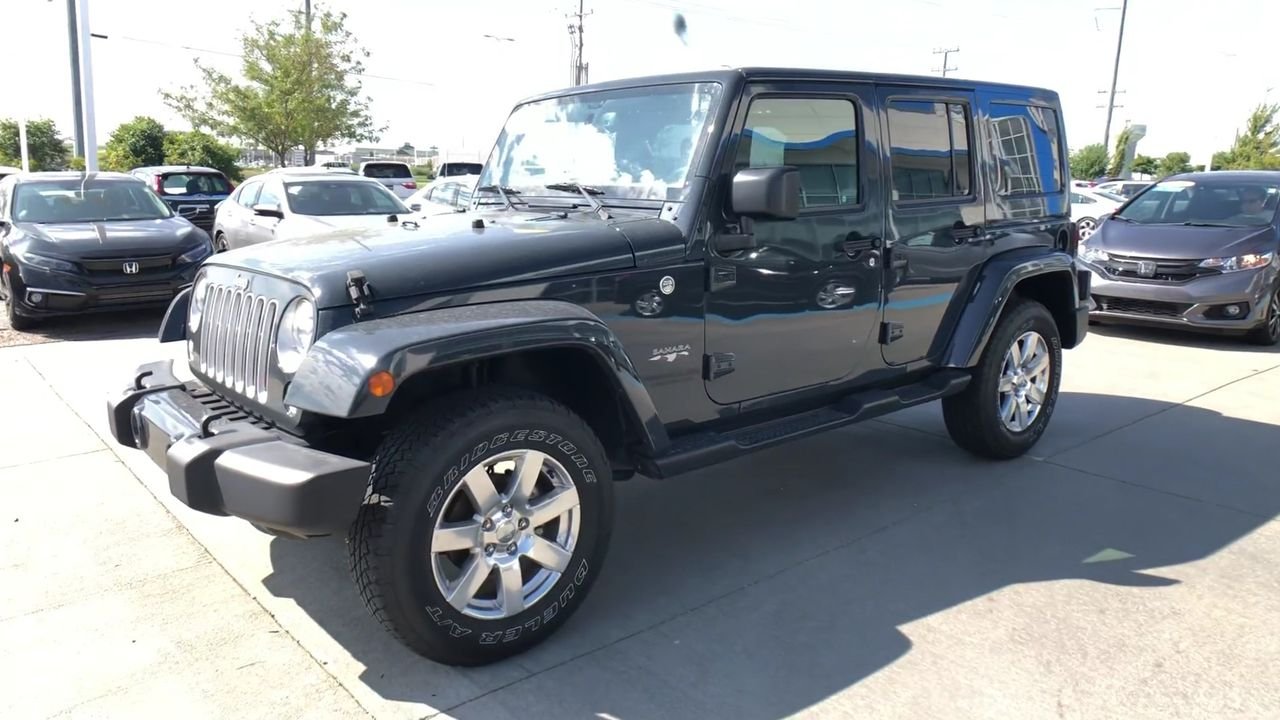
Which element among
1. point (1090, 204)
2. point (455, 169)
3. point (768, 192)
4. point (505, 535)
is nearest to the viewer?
point (505, 535)

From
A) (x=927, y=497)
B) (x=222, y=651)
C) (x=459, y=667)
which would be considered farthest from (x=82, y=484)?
(x=927, y=497)

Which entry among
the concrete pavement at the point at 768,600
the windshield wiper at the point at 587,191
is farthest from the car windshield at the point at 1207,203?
the windshield wiper at the point at 587,191

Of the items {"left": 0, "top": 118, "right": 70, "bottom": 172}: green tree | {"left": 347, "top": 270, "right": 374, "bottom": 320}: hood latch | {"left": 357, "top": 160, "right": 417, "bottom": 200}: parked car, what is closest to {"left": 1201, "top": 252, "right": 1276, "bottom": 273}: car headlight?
{"left": 347, "top": 270, "right": 374, "bottom": 320}: hood latch

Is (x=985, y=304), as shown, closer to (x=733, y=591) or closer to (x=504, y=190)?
(x=733, y=591)

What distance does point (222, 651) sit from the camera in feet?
10.2

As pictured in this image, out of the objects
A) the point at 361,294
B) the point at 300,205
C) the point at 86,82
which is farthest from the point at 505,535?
the point at 86,82

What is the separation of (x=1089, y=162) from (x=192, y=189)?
5605 centimetres

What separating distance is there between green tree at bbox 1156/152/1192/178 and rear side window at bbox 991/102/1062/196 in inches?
2547

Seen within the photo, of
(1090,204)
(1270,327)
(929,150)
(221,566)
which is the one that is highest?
(929,150)

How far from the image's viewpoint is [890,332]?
4.40 m

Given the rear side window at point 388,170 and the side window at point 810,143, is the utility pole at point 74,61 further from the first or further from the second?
the side window at point 810,143

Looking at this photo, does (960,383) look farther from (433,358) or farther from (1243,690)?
(433,358)

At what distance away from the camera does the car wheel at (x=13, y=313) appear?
28.6 feet

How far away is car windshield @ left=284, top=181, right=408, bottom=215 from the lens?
10859 mm
